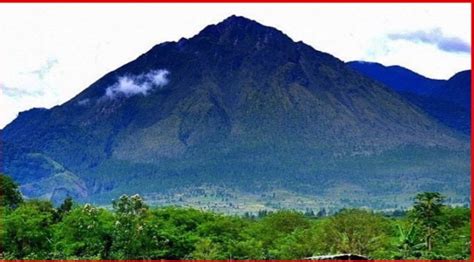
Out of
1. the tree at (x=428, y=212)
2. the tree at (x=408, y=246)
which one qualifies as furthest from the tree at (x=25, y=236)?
the tree at (x=428, y=212)

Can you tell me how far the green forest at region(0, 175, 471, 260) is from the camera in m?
59.3

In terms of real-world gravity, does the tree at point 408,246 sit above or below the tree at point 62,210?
below

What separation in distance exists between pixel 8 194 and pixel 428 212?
34659 mm

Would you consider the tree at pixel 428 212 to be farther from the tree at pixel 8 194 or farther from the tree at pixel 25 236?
the tree at pixel 8 194

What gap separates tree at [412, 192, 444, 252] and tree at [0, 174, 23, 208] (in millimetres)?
33055

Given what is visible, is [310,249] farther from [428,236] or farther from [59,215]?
[59,215]

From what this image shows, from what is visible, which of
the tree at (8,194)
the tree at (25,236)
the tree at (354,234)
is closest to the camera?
the tree at (25,236)

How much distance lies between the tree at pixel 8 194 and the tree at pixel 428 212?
3306cm

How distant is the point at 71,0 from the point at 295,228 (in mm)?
65724

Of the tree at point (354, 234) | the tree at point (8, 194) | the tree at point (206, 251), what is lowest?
the tree at point (206, 251)

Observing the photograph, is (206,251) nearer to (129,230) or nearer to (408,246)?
(129,230)

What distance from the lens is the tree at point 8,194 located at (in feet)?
240

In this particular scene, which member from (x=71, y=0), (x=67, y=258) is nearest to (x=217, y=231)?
(x=67, y=258)

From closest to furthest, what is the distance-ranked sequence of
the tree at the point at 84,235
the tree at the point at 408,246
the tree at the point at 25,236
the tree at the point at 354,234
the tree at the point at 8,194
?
1. the tree at the point at 408,246
2. the tree at the point at 25,236
3. the tree at the point at 84,235
4. the tree at the point at 354,234
5. the tree at the point at 8,194
